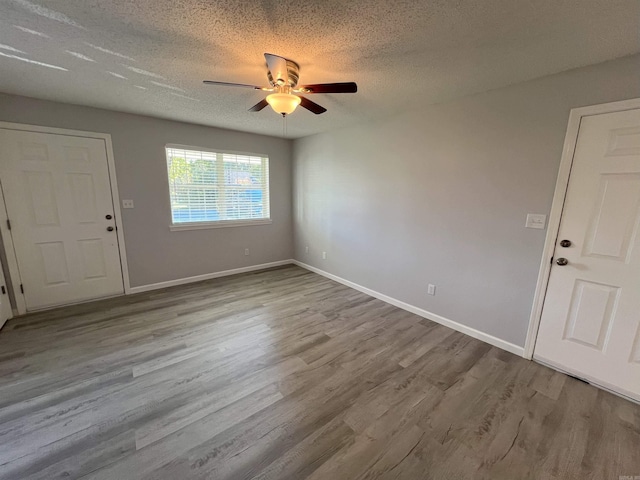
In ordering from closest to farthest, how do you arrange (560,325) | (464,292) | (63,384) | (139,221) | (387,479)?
(387,479) < (63,384) < (560,325) < (464,292) < (139,221)

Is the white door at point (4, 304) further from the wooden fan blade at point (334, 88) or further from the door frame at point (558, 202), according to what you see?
the door frame at point (558, 202)

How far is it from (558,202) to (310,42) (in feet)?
7.33

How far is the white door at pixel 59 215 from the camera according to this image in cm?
276

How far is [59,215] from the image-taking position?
2986mm

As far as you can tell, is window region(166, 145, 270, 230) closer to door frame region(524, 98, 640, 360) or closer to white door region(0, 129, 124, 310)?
white door region(0, 129, 124, 310)

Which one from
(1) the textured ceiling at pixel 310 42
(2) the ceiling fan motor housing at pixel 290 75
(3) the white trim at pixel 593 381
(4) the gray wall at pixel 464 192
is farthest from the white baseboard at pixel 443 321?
(2) the ceiling fan motor housing at pixel 290 75

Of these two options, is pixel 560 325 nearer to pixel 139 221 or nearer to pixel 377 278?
pixel 377 278

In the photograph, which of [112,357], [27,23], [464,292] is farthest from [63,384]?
[464,292]

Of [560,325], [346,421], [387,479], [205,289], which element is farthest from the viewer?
[205,289]

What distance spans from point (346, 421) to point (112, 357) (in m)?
2.06

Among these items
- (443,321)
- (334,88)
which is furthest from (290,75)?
(443,321)

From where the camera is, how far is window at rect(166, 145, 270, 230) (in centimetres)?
378

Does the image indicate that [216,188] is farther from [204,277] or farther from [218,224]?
[204,277]

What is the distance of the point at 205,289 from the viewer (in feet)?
12.4
